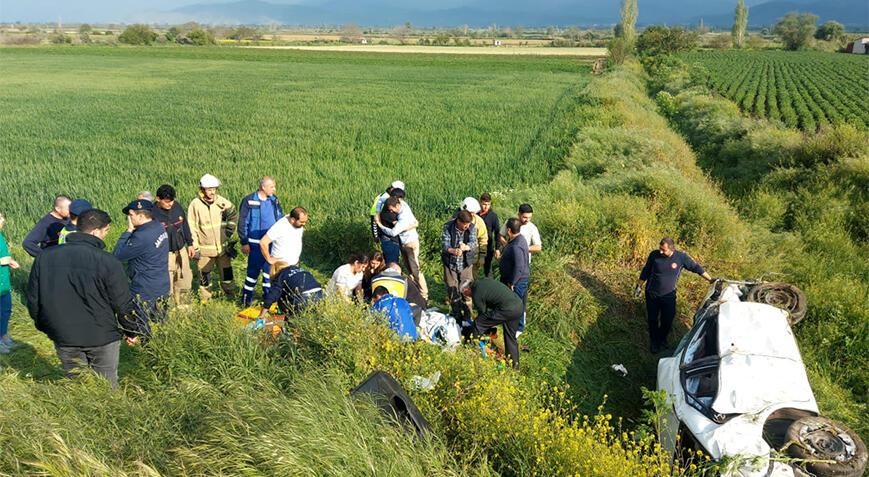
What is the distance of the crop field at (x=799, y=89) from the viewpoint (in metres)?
27.3

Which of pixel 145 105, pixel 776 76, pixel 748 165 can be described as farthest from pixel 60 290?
pixel 776 76

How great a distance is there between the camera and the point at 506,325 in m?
5.70

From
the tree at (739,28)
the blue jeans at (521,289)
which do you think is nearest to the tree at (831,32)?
the tree at (739,28)

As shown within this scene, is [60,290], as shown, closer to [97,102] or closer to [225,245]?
[225,245]

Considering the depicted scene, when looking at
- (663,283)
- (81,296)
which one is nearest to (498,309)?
(663,283)

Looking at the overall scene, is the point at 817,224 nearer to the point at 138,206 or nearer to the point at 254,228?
the point at 254,228

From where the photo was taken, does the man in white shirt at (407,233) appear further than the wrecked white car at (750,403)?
Yes

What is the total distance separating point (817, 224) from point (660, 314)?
5.65m

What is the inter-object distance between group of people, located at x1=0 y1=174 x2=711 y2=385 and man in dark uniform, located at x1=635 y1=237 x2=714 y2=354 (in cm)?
1

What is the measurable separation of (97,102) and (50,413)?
2881 centimetres

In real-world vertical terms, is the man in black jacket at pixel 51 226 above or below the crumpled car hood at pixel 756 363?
above

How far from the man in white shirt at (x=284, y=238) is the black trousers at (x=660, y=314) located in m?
4.35

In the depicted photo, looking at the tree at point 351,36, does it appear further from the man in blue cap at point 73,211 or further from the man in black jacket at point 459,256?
the man in black jacket at point 459,256

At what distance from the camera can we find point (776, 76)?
49.0m
